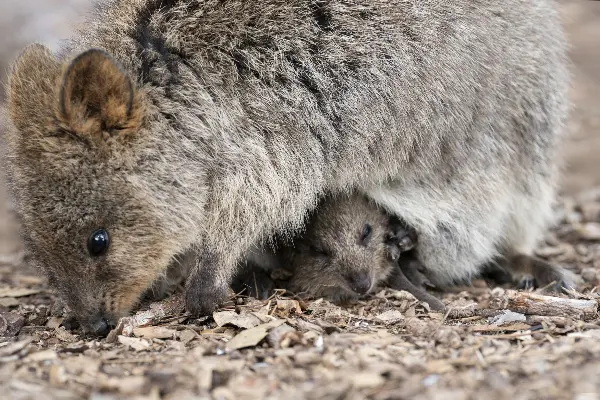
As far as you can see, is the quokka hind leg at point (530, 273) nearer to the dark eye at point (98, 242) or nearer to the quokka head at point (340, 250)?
the quokka head at point (340, 250)

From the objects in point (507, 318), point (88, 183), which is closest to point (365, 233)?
point (507, 318)

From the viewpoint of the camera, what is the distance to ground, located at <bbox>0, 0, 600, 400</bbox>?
354 cm

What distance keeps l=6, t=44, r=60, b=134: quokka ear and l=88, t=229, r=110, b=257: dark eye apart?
2.27 ft

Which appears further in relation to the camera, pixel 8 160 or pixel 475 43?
pixel 475 43

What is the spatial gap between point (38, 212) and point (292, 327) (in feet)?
5.41

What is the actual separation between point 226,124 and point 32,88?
1170 mm

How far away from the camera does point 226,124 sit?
475 centimetres

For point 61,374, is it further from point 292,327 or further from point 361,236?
point 361,236

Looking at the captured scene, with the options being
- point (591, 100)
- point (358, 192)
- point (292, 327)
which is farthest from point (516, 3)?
point (591, 100)

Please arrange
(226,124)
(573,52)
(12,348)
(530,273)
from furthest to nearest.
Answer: (573,52) → (530,273) → (226,124) → (12,348)

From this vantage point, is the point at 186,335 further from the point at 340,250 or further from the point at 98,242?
the point at 340,250

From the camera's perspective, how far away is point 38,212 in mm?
4477

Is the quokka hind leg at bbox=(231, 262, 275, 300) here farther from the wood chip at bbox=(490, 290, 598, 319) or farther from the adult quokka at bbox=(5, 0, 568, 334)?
the wood chip at bbox=(490, 290, 598, 319)

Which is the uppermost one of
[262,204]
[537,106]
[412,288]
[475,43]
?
[475,43]
